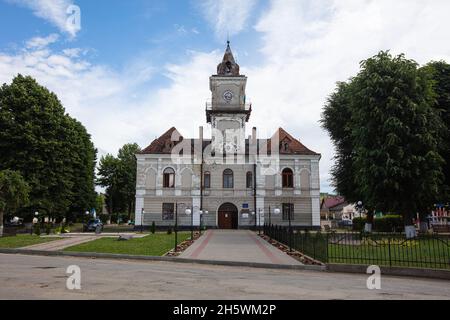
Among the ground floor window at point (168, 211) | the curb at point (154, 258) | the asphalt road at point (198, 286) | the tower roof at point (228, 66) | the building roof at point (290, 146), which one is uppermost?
the tower roof at point (228, 66)

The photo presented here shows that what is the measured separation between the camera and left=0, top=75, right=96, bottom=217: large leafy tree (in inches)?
1358

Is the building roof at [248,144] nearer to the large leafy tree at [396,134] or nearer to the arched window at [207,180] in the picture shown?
the arched window at [207,180]

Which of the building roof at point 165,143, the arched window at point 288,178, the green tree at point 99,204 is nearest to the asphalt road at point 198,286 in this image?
the arched window at point 288,178

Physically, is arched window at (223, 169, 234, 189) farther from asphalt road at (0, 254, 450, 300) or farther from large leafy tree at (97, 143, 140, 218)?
asphalt road at (0, 254, 450, 300)

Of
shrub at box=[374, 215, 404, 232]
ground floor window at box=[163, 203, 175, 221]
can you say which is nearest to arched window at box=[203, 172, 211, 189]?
ground floor window at box=[163, 203, 175, 221]

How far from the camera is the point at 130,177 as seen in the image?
5909 centimetres

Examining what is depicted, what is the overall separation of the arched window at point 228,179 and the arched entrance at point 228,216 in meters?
2.14

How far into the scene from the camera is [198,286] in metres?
9.16

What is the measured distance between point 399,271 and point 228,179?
101 ft

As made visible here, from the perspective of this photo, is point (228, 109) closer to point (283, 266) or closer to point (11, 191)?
point (11, 191)

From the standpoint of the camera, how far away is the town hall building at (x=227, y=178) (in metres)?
41.5

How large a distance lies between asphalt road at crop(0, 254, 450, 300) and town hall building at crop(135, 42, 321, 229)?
29225 millimetres
